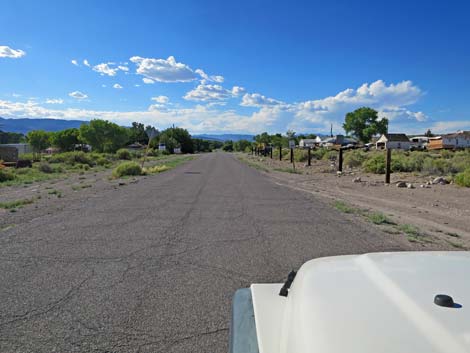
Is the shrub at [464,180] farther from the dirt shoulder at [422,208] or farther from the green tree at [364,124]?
the green tree at [364,124]

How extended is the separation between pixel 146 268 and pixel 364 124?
131 m

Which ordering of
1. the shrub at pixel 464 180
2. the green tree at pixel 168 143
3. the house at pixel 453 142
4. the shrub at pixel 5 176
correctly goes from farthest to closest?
the green tree at pixel 168 143
the house at pixel 453 142
the shrub at pixel 5 176
the shrub at pixel 464 180

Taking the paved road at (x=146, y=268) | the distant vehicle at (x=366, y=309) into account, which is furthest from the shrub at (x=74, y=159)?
the distant vehicle at (x=366, y=309)

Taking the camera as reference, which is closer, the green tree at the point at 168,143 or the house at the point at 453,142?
the house at the point at 453,142

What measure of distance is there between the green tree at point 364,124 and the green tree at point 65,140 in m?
86.3

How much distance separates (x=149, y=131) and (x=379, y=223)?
83.4 ft

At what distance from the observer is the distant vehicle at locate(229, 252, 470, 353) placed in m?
1.36

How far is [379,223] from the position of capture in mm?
8727

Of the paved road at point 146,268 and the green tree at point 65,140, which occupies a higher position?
the green tree at point 65,140

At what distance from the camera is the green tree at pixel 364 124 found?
4914 inches

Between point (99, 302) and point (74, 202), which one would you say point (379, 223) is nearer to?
point (99, 302)

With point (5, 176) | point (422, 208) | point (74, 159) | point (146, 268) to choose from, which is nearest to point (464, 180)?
point (422, 208)

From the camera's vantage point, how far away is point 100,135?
92.4m

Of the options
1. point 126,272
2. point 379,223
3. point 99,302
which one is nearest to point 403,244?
point 379,223
